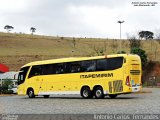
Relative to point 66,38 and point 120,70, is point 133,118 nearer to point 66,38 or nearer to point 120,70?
point 120,70

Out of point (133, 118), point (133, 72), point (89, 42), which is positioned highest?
point (89, 42)

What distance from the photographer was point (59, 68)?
1419 inches

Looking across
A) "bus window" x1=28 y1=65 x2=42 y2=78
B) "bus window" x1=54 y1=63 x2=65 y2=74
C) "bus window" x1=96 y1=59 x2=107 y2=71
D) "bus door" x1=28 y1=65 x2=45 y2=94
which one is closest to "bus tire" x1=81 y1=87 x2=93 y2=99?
"bus window" x1=96 y1=59 x2=107 y2=71

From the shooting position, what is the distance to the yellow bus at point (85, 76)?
1246 inches

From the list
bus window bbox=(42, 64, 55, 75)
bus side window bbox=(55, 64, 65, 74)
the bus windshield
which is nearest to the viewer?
bus side window bbox=(55, 64, 65, 74)

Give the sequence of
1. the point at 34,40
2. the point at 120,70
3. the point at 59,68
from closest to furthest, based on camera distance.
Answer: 1. the point at 120,70
2. the point at 59,68
3. the point at 34,40

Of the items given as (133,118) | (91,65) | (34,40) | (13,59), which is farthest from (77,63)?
(34,40)

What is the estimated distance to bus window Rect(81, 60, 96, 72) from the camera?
110 feet

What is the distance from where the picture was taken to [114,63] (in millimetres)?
31922

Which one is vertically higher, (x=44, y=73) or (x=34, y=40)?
(x=34, y=40)

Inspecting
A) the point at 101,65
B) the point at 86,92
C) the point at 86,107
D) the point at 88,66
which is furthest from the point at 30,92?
the point at 86,107

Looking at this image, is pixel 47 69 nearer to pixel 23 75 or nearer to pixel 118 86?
pixel 23 75

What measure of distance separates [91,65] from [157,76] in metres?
39.8

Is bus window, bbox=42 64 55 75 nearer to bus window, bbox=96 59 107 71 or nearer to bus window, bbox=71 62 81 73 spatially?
bus window, bbox=71 62 81 73
